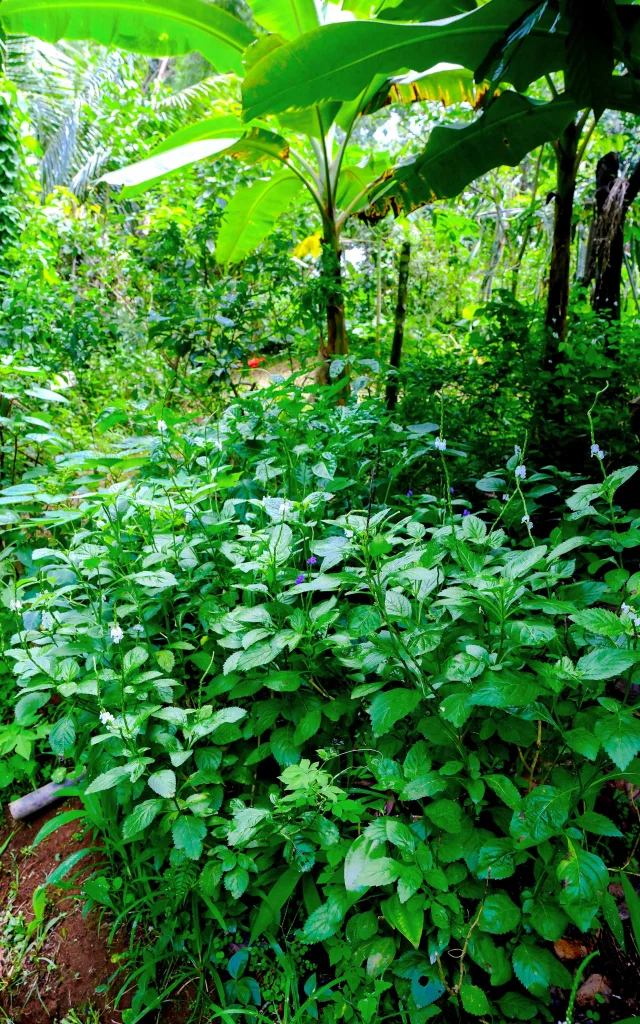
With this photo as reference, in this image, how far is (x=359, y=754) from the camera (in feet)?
4.59

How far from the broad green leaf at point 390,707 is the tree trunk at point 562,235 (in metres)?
2.17

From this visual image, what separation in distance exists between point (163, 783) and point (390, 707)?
489mm

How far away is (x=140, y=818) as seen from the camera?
47.5 inches

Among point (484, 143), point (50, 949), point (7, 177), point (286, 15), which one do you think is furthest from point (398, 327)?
point (7, 177)

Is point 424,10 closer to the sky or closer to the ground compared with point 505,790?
closer to the sky

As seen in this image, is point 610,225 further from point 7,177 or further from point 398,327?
point 7,177

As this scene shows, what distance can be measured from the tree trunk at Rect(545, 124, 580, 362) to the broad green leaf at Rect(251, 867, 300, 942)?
2437 millimetres

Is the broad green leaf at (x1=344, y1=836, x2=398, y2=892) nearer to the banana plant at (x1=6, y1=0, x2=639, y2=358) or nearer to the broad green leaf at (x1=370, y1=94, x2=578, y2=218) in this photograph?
the banana plant at (x1=6, y1=0, x2=639, y2=358)

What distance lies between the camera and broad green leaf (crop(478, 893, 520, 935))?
1.01m

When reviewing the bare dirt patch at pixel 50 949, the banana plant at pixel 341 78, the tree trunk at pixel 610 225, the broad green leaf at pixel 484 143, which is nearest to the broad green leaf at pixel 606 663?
the bare dirt patch at pixel 50 949

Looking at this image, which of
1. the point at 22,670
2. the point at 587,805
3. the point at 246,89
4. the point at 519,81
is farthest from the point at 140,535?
the point at 519,81

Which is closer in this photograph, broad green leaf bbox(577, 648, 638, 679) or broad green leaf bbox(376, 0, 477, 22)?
broad green leaf bbox(577, 648, 638, 679)

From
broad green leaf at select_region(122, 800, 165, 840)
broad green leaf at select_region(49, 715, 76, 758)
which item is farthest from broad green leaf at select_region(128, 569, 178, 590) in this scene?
broad green leaf at select_region(122, 800, 165, 840)

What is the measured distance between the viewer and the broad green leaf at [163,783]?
1189mm
